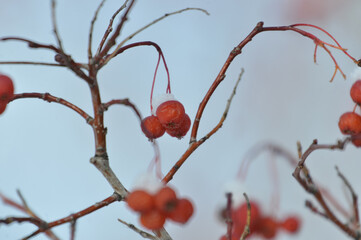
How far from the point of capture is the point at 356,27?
296 centimetres

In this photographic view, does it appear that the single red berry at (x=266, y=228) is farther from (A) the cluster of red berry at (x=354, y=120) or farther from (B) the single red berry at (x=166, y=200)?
(B) the single red berry at (x=166, y=200)

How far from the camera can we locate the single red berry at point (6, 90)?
0.75 m

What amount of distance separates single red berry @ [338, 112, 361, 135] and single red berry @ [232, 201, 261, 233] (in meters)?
0.29

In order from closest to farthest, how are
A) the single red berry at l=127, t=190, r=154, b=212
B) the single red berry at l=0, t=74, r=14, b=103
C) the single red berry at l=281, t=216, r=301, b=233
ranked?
the single red berry at l=127, t=190, r=154, b=212 < the single red berry at l=0, t=74, r=14, b=103 < the single red berry at l=281, t=216, r=301, b=233

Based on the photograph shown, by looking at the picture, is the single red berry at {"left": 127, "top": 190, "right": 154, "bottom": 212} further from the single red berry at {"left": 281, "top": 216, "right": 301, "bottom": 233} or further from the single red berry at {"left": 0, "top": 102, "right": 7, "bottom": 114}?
the single red berry at {"left": 281, "top": 216, "right": 301, "bottom": 233}

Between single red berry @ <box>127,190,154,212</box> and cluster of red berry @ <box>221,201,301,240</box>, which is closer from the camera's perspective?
single red berry @ <box>127,190,154,212</box>

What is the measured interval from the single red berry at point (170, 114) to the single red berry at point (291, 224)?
571 mm

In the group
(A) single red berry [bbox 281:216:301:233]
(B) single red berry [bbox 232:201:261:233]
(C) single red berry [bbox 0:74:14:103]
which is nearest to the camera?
(C) single red berry [bbox 0:74:14:103]

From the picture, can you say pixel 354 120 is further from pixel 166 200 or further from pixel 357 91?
pixel 166 200

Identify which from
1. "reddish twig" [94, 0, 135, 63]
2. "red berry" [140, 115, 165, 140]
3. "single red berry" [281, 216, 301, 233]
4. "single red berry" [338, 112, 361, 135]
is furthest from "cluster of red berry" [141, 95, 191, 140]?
"single red berry" [281, 216, 301, 233]

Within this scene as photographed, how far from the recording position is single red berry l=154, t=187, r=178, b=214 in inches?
24.5

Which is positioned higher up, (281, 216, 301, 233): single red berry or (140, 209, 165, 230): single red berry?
(140, 209, 165, 230): single red berry

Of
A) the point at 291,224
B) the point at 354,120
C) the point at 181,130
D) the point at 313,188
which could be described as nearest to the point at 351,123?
the point at 354,120

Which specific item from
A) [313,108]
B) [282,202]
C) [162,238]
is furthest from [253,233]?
[313,108]
